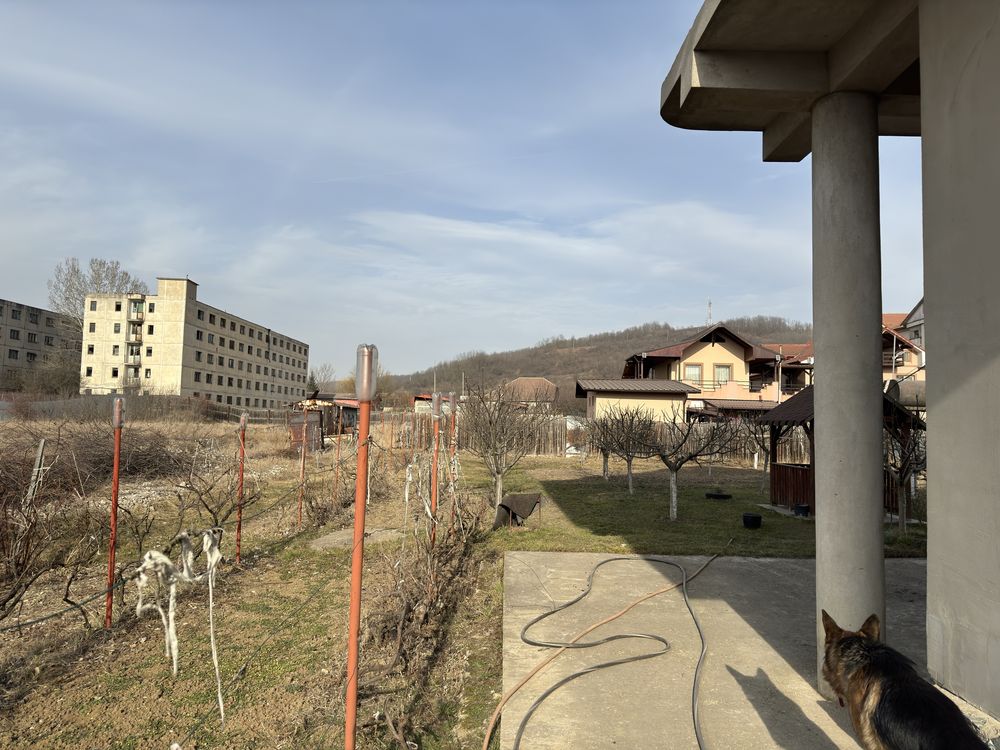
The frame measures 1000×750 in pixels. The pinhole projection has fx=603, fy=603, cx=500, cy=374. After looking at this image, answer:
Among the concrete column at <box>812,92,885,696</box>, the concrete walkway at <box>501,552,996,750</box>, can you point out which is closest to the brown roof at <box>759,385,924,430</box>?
the concrete walkway at <box>501,552,996,750</box>

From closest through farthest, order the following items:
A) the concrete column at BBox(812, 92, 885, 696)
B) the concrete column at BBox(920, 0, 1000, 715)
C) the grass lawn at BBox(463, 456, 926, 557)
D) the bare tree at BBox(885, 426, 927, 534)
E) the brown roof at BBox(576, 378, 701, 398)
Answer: the concrete column at BBox(920, 0, 1000, 715)
the concrete column at BBox(812, 92, 885, 696)
the grass lawn at BBox(463, 456, 926, 557)
the bare tree at BBox(885, 426, 927, 534)
the brown roof at BBox(576, 378, 701, 398)

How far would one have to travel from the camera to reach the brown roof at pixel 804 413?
11836 millimetres

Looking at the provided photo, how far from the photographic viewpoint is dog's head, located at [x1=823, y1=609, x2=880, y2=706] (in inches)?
132

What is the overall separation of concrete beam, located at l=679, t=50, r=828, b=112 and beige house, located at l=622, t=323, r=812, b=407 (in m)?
35.8

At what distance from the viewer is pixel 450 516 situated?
898 cm

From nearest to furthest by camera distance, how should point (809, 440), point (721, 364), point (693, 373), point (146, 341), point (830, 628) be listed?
point (830, 628), point (809, 440), point (693, 373), point (721, 364), point (146, 341)

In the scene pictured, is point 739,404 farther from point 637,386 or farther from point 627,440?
point 627,440

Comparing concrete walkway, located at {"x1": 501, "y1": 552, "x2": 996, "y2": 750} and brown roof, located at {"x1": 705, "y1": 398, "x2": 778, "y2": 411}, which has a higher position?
brown roof, located at {"x1": 705, "y1": 398, "x2": 778, "y2": 411}

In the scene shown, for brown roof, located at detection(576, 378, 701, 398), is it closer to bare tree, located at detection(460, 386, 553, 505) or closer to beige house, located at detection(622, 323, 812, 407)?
beige house, located at detection(622, 323, 812, 407)

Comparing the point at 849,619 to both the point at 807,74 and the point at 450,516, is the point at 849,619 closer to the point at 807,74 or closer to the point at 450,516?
the point at 807,74

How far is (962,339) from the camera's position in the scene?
10.3ft

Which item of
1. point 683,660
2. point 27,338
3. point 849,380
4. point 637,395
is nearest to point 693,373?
point 637,395

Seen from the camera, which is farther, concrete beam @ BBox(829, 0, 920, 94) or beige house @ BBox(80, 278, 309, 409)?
beige house @ BBox(80, 278, 309, 409)

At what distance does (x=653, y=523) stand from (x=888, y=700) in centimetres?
950
